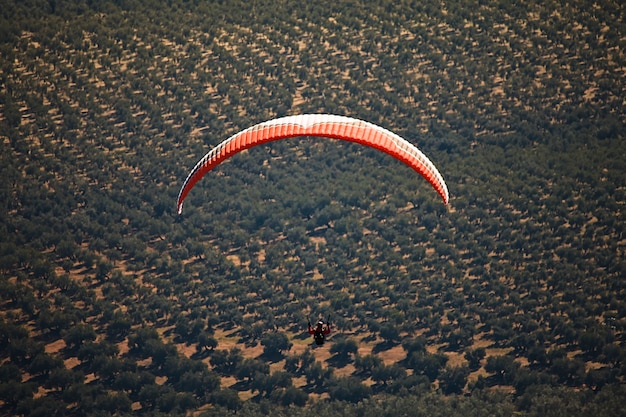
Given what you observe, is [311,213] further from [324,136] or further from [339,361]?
[324,136]

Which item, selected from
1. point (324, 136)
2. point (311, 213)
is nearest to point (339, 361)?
point (311, 213)

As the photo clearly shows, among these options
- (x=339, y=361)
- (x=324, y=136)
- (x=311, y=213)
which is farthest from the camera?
(x=311, y=213)

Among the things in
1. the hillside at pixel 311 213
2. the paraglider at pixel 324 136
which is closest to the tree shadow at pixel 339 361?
the hillside at pixel 311 213

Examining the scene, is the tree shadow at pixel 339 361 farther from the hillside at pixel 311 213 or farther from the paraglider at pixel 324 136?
the paraglider at pixel 324 136

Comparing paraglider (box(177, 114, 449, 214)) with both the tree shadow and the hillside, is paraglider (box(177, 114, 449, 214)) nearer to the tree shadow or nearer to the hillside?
the hillside

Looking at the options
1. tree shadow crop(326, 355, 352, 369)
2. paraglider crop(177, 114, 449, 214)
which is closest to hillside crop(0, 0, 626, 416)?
tree shadow crop(326, 355, 352, 369)
